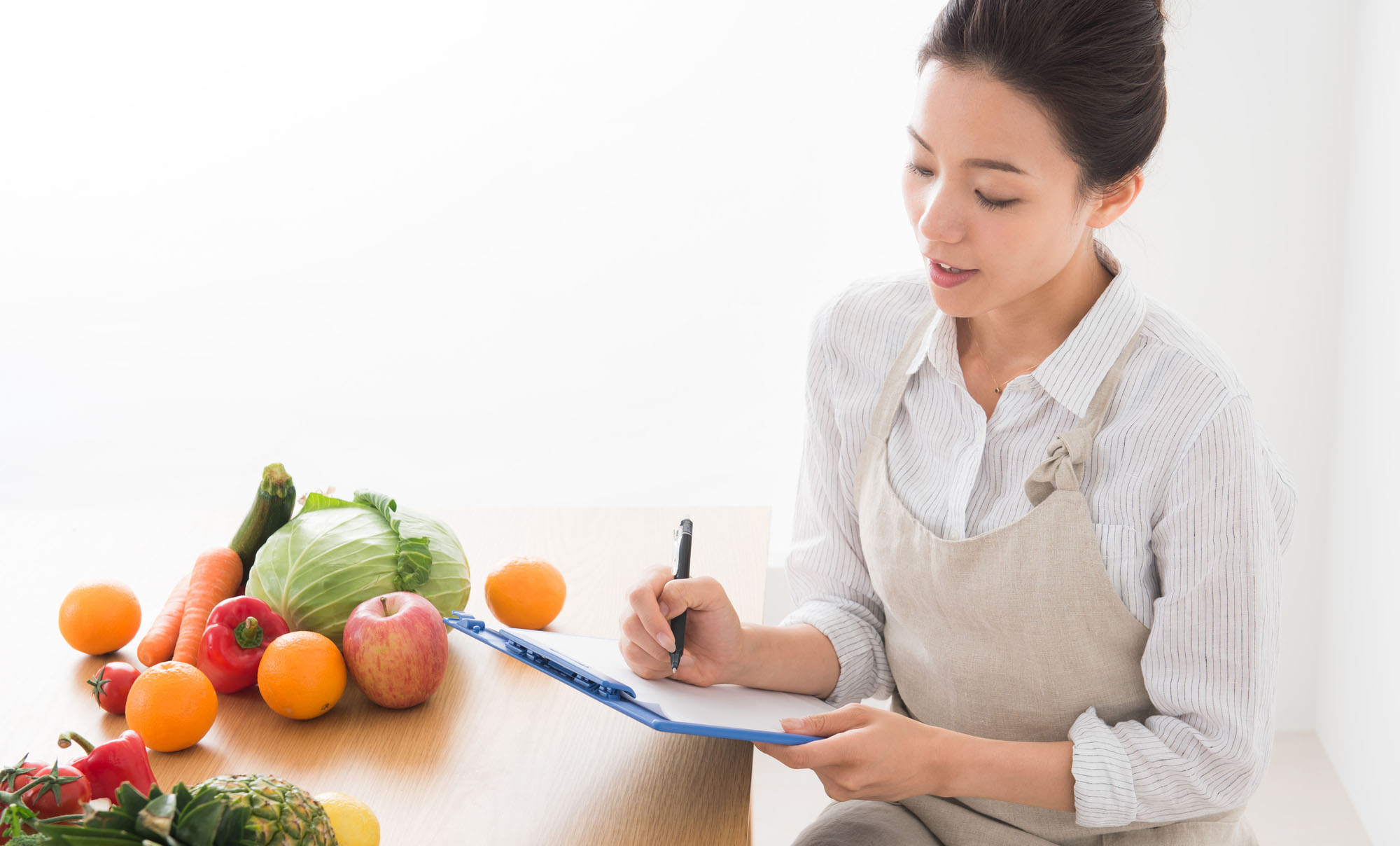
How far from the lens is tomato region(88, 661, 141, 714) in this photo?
1055 mm

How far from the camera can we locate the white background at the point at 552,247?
7.01 feet

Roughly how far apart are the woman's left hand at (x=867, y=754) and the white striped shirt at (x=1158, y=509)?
146 millimetres

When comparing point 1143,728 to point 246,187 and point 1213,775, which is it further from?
point 246,187

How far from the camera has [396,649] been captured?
104cm

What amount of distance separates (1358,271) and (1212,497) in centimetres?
137

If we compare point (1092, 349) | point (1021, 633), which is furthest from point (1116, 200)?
point (1021, 633)

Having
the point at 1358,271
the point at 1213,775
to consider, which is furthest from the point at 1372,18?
the point at 1213,775

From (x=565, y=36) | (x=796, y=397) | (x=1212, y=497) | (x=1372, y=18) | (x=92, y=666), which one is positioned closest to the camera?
(x=1212, y=497)

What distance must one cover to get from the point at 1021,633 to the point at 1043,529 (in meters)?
0.11

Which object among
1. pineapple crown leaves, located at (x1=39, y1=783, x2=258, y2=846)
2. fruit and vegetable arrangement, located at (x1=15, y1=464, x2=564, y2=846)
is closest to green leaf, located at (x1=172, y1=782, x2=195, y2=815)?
pineapple crown leaves, located at (x1=39, y1=783, x2=258, y2=846)

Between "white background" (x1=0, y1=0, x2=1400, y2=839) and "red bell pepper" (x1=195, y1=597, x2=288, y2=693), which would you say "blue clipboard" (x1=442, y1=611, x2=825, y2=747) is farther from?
"white background" (x1=0, y1=0, x2=1400, y2=839)

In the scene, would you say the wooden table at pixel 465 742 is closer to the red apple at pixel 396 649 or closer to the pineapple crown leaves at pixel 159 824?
the red apple at pixel 396 649

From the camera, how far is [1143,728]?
3.48ft

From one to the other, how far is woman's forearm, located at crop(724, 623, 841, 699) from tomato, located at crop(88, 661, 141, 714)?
0.58m
